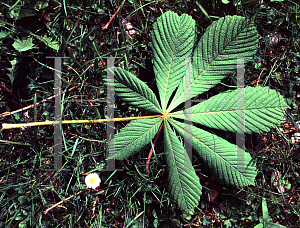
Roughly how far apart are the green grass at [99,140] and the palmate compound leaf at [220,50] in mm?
272

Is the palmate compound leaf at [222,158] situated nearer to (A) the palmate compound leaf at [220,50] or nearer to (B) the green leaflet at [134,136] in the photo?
(B) the green leaflet at [134,136]

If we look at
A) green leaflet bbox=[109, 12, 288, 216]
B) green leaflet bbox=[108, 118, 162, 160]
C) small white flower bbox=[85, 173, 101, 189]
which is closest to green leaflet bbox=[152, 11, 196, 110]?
green leaflet bbox=[109, 12, 288, 216]

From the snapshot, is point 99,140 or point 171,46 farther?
point 99,140

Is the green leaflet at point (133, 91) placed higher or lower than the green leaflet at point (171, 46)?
lower

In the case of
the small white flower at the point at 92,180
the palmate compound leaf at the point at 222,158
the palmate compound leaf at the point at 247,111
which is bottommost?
the small white flower at the point at 92,180

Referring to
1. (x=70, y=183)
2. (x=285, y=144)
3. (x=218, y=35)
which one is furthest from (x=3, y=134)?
(x=285, y=144)

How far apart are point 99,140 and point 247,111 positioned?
1036 millimetres

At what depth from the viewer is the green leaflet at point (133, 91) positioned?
5.04 feet

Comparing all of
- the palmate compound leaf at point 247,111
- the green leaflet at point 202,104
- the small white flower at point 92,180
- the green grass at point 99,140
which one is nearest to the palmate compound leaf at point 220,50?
the green leaflet at point 202,104

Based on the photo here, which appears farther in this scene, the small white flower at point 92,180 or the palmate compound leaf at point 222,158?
the small white flower at point 92,180

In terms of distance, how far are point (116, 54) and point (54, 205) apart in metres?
1.20

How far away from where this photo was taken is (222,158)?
1.53 m

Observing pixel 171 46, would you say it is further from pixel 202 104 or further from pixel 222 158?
pixel 222 158

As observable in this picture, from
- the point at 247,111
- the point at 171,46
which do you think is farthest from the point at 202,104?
the point at 171,46
